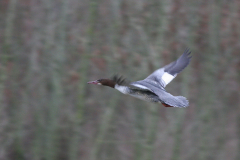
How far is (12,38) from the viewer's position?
8289 millimetres

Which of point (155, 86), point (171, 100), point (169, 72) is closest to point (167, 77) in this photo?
point (169, 72)

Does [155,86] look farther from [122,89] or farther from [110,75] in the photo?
[110,75]

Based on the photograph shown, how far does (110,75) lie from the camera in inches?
303

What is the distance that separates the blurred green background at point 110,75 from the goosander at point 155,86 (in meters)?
1.06

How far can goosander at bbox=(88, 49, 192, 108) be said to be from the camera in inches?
194

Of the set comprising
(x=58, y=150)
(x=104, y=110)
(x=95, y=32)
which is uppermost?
(x=95, y=32)

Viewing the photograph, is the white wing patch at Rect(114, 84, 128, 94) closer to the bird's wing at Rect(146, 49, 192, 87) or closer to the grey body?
the grey body

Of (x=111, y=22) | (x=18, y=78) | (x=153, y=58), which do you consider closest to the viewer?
(x=153, y=58)

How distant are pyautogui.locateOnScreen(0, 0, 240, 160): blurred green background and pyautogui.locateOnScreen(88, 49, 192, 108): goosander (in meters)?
1.06

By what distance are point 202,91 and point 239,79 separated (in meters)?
0.80

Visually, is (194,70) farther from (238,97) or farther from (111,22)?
(111,22)

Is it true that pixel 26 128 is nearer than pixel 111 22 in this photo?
No

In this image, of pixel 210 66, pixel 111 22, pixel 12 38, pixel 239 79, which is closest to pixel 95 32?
pixel 111 22

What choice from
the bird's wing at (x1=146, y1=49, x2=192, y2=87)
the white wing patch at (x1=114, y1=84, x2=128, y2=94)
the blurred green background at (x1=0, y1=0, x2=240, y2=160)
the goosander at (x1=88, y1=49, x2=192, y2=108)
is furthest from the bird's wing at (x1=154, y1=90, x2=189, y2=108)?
the blurred green background at (x1=0, y1=0, x2=240, y2=160)
